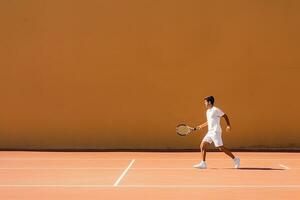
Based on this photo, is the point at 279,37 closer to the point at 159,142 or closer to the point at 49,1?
the point at 159,142

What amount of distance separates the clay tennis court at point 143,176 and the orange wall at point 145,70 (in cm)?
112

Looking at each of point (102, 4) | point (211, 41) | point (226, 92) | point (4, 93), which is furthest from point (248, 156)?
point (4, 93)

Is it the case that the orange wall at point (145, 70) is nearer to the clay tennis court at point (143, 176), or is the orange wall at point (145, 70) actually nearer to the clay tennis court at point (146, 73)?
the clay tennis court at point (146, 73)

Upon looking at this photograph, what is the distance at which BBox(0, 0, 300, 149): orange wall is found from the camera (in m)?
13.2

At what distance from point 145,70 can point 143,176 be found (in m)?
5.13

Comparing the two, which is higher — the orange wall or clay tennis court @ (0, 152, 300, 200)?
the orange wall

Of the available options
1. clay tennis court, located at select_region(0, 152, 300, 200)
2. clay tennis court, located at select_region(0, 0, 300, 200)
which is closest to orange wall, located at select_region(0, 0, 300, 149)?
clay tennis court, located at select_region(0, 0, 300, 200)

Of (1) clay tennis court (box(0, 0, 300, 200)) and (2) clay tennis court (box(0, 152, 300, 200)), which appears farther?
(1) clay tennis court (box(0, 0, 300, 200))

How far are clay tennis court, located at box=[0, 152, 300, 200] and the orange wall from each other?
112cm

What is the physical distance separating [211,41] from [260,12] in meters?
1.32

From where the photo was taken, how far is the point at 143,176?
8.45 metres

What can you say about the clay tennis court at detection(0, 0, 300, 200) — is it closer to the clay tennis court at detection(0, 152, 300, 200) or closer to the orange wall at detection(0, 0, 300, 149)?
the orange wall at detection(0, 0, 300, 149)

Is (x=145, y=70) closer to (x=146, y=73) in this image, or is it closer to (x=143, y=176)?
(x=146, y=73)

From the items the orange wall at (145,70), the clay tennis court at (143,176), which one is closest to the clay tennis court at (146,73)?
the orange wall at (145,70)
